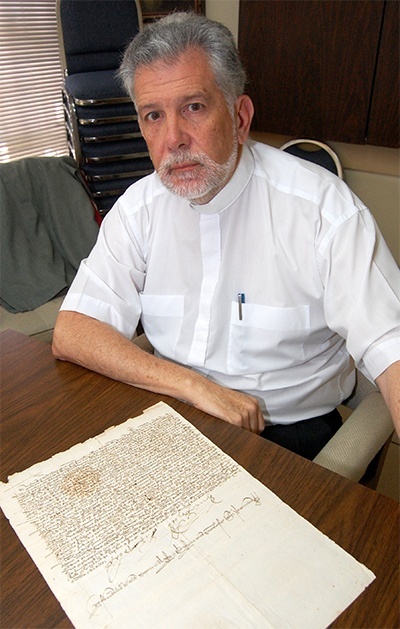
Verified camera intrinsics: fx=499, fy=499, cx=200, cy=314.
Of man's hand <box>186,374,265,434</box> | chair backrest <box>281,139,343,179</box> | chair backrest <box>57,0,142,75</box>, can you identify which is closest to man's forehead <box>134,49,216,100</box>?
man's hand <box>186,374,265,434</box>

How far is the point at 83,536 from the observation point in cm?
71

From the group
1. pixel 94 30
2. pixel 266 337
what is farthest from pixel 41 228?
pixel 266 337

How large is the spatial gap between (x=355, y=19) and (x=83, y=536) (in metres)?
2.23

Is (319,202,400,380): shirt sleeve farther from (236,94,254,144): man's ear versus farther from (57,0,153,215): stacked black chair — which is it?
(57,0,153,215): stacked black chair

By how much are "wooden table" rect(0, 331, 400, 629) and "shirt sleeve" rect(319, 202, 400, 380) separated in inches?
11.6

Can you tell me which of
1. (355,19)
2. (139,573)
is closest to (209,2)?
(355,19)

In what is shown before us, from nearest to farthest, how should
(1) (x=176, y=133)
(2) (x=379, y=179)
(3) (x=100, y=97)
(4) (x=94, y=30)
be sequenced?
(1) (x=176, y=133) < (3) (x=100, y=97) < (2) (x=379, y=179) < (4) (x=94, y=30)

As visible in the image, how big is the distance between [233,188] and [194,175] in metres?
0.11

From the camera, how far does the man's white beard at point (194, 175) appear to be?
1172mm

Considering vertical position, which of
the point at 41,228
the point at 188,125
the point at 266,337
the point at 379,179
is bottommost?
the point at 41,228

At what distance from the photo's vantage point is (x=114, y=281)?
1.33m

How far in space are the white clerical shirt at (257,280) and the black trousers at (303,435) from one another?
25mm

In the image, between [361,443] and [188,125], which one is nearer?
[361,443]

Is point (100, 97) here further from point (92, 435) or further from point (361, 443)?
point (361, 443)
